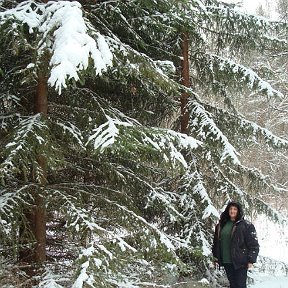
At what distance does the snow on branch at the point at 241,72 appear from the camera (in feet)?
27.4

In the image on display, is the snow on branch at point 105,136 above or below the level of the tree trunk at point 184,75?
below

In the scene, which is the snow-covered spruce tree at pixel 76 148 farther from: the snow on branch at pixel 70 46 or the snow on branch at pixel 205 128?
the snow on branch at pixel 205 128

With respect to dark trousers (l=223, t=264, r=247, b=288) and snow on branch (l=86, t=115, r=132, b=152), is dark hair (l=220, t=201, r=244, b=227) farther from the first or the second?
snow on branch (l=86, t=115, r=132, b=152)

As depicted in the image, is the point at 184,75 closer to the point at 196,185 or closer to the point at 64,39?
the point at 196,185

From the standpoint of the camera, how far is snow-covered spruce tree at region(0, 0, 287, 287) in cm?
464

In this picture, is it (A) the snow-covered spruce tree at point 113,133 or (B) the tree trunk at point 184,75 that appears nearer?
(A) the snow-covered spruce tree at point 113,133

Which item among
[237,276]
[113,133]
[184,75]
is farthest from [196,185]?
[113,133]

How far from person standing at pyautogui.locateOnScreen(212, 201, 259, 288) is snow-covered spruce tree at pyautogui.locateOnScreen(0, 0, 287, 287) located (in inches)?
21.6

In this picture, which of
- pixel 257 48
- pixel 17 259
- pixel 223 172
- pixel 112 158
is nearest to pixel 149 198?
pixel 112 158

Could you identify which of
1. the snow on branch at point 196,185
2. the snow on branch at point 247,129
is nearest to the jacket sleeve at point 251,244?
the snow on branch at point 196,185

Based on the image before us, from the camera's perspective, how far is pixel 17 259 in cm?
627

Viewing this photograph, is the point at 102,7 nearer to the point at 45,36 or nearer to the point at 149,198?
the point at 45,36

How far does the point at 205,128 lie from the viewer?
8477 mm

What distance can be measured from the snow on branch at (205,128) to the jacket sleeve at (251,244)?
4.62ft
